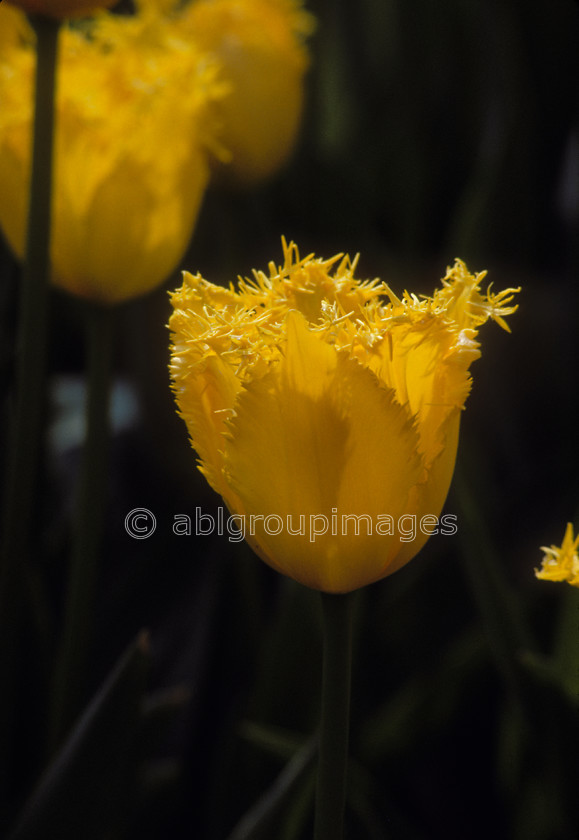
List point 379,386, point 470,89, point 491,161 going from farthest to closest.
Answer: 1. point 470,89
2. point 491,161
3. point 379,386

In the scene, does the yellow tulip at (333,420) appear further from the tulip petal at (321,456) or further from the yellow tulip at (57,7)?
the yellow tulip at (57,7)

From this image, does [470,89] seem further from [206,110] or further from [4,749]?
[4,749]

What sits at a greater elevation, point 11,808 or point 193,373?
point 193,373

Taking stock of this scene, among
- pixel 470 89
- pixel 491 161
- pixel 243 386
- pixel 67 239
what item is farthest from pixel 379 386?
pixel 470 89

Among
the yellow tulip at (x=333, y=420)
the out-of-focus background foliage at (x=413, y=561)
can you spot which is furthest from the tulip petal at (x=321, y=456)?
the out-of-focus background foliage at (x=413, y=561)

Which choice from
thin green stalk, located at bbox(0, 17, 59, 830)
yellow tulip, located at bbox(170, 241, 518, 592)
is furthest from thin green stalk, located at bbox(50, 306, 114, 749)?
yellow tulip, located at bbox(170, 241, 518, 592)
